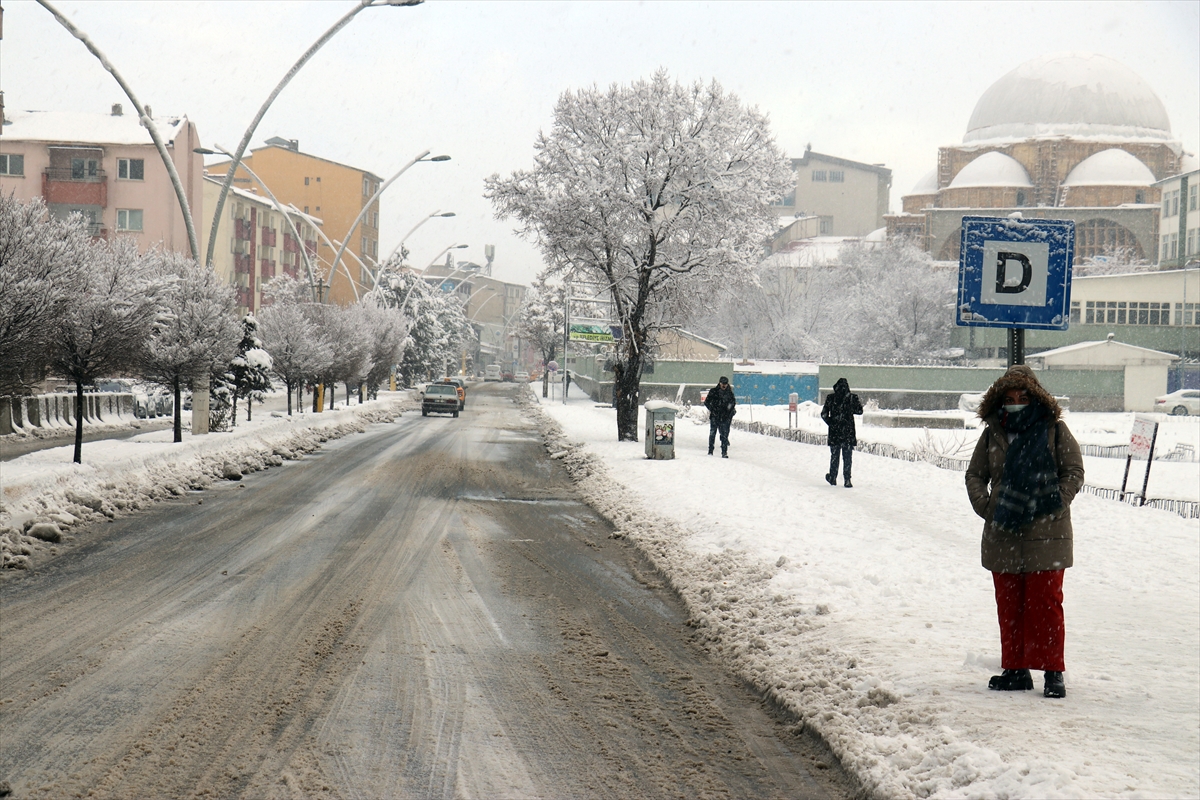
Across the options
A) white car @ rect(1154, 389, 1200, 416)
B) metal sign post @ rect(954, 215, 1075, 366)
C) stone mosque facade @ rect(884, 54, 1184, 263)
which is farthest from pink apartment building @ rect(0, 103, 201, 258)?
stone mosque facade @ rect(884, 54, 1184, 263)

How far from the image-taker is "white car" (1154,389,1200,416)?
54.9 metres

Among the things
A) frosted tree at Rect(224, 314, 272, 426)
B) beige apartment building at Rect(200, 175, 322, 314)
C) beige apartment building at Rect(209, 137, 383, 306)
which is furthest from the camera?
beige apartment building at Rect(209, 137, 383, 306)

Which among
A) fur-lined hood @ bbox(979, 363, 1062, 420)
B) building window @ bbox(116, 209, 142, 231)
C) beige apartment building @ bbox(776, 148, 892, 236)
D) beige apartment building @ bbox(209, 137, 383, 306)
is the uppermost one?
beige apartment building @ bbox(776, 148, 892, 236)

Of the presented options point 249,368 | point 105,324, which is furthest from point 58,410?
point 105,324

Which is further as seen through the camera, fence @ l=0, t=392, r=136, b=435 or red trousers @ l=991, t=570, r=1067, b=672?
fence @ l=0, t=392, r=136, b=435

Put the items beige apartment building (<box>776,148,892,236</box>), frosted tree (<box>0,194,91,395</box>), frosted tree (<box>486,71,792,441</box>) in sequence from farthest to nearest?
beige apartment building (<box>776,148,892,236</box>), frosted tree (<box>486,71,792,441</box>), frosted tree (<box>0,194,91,395</box>)

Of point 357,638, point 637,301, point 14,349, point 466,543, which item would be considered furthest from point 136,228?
point 357,638

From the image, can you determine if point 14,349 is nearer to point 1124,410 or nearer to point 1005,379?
point 1005,379

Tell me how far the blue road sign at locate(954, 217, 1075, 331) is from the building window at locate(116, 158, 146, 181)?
206 ft

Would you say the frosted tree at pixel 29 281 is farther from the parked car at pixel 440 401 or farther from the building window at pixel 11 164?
the building window at pixel 11 164

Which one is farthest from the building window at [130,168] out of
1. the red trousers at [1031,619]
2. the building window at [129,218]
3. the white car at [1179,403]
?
the red trousers at [1031,619]

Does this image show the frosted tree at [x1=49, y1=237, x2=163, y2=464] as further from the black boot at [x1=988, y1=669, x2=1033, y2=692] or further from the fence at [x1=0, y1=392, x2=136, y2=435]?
the black boot at [x1=988, y1=669, x2=1033, y2=692]

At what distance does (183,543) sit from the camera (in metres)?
11.8

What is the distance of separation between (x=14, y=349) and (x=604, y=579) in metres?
8.76
